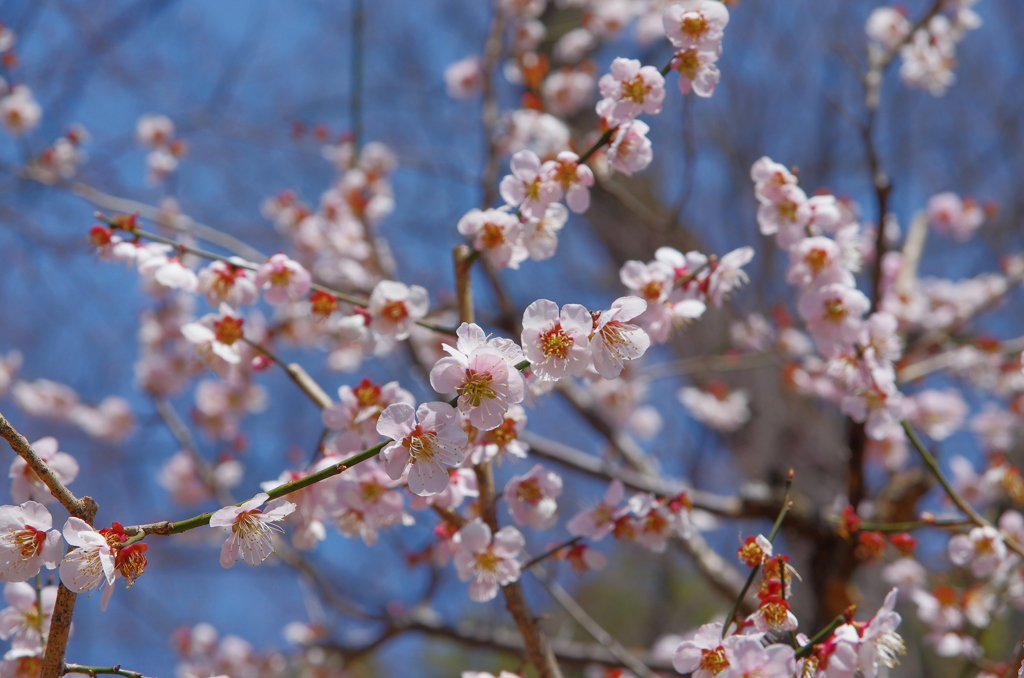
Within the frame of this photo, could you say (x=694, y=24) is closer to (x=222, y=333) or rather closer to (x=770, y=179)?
(x=770, y=179)

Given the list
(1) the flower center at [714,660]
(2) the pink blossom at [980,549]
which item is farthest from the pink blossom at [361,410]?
(2) the pink blossom at [980,549]

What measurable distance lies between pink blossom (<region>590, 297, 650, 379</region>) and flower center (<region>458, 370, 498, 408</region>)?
0.18 meters

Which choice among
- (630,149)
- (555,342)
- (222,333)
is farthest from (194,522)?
(630,149)

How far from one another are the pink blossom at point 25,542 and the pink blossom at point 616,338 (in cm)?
87

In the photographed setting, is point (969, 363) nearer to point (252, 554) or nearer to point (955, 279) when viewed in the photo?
point (955, 279)

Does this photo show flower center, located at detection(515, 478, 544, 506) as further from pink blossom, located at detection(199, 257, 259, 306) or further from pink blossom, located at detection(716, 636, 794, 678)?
pink blossom, located at detection(199, 257, 259, 306)

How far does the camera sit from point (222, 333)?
167 centimetres

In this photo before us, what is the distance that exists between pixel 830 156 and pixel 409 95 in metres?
2.78

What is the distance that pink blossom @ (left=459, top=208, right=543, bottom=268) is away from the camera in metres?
1.48

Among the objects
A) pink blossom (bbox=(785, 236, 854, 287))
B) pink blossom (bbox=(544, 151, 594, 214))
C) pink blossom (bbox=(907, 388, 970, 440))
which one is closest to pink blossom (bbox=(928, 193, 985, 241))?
pink blossom (bbox=(907, 388, 970, 440))

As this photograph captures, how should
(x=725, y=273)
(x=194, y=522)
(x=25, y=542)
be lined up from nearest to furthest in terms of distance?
1. (x=194, y=522)
2. (x=25, y=542)
3. (x=725, y=273)

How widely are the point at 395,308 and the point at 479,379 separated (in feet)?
1.71

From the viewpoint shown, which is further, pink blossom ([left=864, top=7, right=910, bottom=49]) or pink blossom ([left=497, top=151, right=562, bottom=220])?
pink blossom ([left=864, top=7, right=910, bottom=49])

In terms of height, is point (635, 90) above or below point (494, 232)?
above
